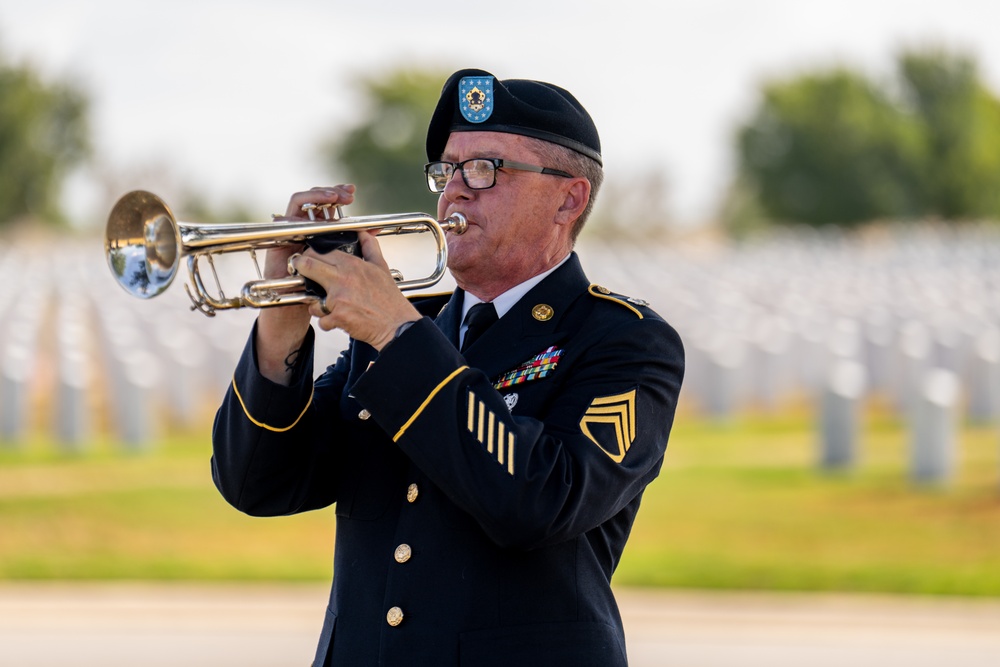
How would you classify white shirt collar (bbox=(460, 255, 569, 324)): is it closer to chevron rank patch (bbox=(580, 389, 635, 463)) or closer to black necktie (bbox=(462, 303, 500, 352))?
black necktie (bbox=(462, 303, 500, 352))

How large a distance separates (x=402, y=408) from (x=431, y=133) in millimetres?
697

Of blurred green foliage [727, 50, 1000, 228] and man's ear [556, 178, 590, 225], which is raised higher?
blurred green foliage [727, 50, 1000, 228]

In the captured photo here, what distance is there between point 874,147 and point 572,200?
6560cm

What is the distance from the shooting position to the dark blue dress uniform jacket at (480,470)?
2303 mm

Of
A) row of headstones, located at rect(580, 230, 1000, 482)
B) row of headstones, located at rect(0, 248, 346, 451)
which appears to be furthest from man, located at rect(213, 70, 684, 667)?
row of headstones, located at rect(0, 248, 346, 451)

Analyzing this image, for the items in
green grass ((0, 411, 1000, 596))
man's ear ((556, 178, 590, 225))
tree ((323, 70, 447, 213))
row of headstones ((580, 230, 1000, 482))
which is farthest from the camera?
tree ((323, 70, 447, 213))

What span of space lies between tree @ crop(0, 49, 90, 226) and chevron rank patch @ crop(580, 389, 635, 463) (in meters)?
53.9

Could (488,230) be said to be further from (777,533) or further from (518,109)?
(777,533)

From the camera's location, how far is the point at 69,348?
1191cm

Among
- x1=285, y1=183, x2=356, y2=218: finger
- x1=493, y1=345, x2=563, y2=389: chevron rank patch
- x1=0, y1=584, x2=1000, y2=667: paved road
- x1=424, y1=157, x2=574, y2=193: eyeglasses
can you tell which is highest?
x1=424, y1=157, x2=574, y2=193: eyeglasses

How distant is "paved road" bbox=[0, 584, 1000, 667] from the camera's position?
5668 millimetres

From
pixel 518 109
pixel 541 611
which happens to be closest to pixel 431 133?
pixel 518 109

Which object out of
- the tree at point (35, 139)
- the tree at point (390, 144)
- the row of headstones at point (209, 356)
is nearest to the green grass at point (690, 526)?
the row of headstones at point (209, 356)

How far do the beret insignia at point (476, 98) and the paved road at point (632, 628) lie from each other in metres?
3.46
